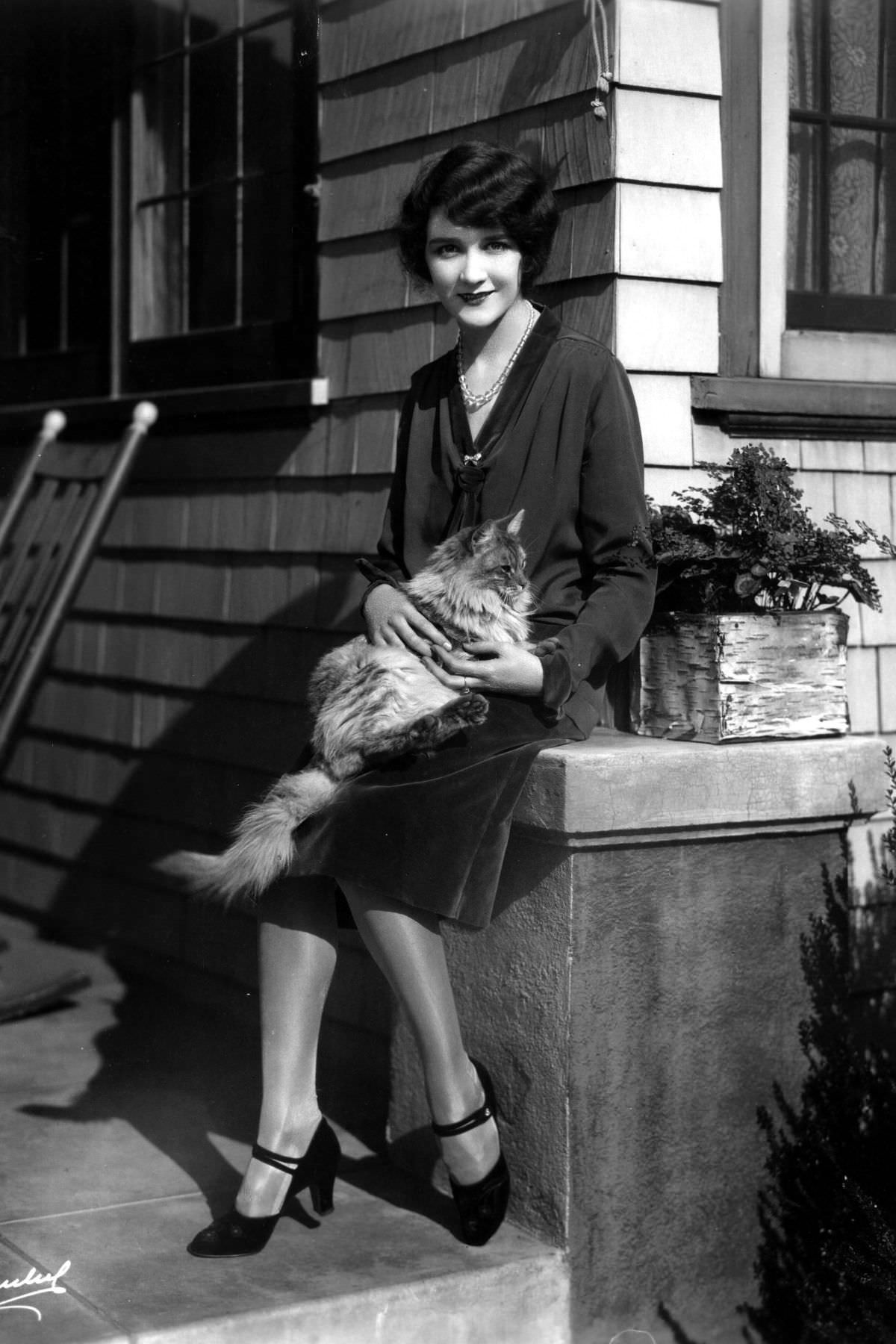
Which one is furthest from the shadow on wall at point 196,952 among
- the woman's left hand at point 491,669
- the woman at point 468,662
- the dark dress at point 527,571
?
the woman's left hand at point 491,669

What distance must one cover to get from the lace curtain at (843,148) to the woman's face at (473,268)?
86 centimetres

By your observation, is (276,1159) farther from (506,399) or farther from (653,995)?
(506,399)

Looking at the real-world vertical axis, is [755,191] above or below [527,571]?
above

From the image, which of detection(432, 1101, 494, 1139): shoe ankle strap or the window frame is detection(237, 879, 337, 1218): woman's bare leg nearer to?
detection(432, 1101, 494, 1139): shoe ankle strap

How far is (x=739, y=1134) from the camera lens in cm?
311

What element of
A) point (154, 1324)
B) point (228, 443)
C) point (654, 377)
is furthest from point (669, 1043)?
point (228, 443)

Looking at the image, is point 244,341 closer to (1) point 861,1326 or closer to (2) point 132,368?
(2) point 132,368

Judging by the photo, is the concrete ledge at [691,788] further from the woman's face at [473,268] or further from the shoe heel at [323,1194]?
the woman's face at [473,268]

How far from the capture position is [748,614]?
3.04 metres

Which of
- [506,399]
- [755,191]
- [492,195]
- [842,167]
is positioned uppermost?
[842,167]

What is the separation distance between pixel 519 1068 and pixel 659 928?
0.37 m

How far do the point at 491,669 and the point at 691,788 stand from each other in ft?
1.50
